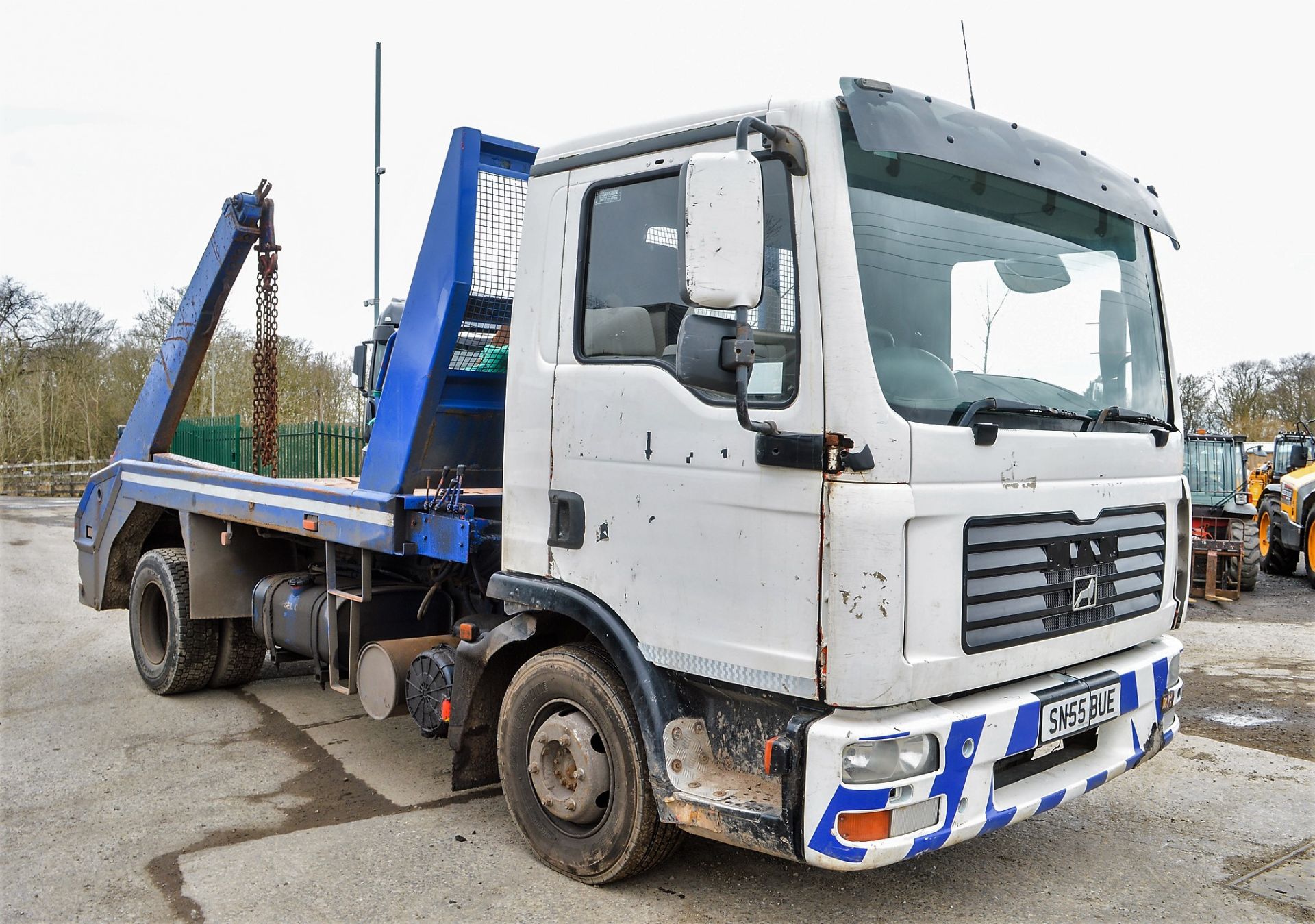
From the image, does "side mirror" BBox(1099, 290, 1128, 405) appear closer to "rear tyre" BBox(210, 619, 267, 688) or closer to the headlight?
the headlight

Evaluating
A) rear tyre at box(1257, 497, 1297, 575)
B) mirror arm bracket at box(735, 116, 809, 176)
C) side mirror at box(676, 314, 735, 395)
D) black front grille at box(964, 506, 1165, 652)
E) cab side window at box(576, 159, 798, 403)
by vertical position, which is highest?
mirror arm bracket at box(735, 116, 809, 176)

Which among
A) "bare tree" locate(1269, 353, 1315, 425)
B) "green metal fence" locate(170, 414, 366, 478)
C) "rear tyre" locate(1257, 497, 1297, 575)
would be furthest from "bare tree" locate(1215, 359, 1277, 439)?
"green metal fence" locate(170, 414, 366, 478)

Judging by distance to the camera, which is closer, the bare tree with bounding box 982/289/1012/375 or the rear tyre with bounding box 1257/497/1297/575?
the bare tree with bounding box 982/289/1012/375

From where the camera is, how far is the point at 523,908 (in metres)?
3.50

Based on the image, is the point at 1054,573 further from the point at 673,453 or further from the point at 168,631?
the point at 168,631

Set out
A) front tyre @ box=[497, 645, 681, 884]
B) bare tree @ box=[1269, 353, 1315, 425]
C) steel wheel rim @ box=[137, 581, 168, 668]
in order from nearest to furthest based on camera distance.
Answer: front tyre @ box=[497, 645, 681, 884], steel wheel rim @ box=[137, 581, 168, 668], bare tree @ box=[1269, 353, 1315, 425]

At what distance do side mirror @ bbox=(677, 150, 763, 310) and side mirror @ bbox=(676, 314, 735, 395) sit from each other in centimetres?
12

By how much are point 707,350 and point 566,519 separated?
39.0 inches

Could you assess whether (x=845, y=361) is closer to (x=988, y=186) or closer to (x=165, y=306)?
(x=988, y=186)

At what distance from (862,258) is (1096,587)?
140 centimetres

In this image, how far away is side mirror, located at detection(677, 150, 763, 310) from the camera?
9.24 feet

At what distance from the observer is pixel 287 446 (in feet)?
36.5

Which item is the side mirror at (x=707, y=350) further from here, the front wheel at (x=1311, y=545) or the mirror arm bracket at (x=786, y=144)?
the front wheel at (x=1311, y=545)

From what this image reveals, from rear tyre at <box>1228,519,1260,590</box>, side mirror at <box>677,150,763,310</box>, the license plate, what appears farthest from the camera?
rear tyre at <box>1228,519,1260,590</box>
